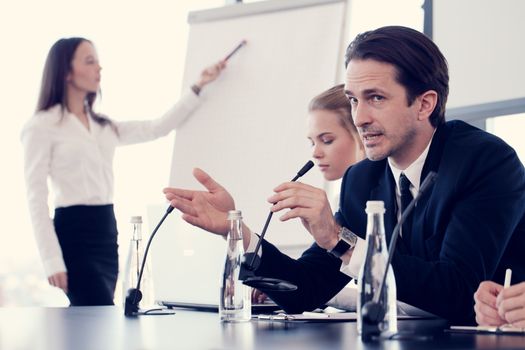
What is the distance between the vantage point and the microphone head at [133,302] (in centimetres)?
184

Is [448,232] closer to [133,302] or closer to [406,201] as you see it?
[406,201]

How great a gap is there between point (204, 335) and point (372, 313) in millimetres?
289

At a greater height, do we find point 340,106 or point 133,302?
point 340,106

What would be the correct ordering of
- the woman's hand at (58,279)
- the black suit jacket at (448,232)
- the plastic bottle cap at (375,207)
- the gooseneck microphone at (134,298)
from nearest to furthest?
the plastic bottle cap at (375,207), the black suit jacket at (448,232), the gooseneck microphone at (134,298), the woman's hand at (58,279)

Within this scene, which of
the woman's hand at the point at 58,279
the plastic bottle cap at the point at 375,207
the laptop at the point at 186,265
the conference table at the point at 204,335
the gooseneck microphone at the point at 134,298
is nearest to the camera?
the conference table at the point at 204,335

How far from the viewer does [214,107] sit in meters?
3.71

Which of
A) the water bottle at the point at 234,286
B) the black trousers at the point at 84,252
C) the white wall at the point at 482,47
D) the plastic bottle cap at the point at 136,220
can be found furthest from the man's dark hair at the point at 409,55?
the black trousers at the point at 84,252

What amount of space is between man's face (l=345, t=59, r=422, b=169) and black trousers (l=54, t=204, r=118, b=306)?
6.19 ft

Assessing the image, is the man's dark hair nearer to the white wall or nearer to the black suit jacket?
the black suit jacket

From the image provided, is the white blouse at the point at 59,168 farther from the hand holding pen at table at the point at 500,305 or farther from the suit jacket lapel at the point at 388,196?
the hand holding pen at table at the point at 500,305

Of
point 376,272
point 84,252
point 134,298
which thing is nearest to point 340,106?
point 134,298

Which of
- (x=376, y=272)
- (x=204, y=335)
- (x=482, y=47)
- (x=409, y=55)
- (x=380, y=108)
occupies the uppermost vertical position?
(x=482, y=47)

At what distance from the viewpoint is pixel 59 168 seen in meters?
3.51

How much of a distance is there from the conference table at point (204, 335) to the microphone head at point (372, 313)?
4 cm
